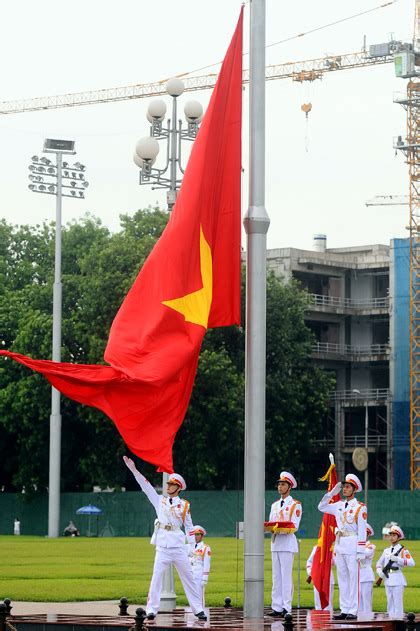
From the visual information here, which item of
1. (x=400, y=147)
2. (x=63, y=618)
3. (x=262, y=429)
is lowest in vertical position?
(x=63, y=618)

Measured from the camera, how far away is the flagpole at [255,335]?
16.7 metres

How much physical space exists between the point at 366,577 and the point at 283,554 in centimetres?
155

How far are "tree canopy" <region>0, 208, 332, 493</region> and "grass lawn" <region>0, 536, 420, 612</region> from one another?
8579 millimetres

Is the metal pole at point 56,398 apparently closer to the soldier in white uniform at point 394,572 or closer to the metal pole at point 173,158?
the metal pole at point 173,158

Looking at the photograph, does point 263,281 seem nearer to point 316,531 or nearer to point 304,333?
point 316,531

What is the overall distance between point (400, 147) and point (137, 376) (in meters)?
65.6

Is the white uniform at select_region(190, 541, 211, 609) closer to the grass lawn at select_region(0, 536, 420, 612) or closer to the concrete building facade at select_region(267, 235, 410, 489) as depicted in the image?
the grass lawn at select_region(0, 536, 420, 612)

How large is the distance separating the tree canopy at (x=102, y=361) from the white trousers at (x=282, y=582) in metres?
41.2

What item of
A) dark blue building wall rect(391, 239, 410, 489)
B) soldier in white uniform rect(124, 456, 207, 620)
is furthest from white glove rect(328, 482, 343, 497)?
dark blue building wall rect(391, 239, 410, 489)

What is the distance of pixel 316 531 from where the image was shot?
202 feet

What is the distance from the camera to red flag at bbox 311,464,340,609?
2191 cm

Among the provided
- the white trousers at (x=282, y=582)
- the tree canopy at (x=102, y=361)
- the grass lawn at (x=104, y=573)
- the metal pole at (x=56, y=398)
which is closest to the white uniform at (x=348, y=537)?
the white trousers at (x=282, y=582)

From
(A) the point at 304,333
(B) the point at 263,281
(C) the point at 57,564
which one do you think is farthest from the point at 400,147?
(B) the point at 263,281

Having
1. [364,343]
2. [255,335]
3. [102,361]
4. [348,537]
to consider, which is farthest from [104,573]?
[364,343]
